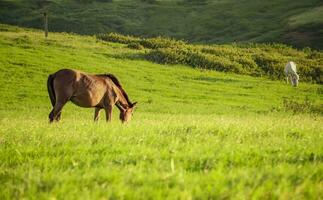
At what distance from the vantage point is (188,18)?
10875cm

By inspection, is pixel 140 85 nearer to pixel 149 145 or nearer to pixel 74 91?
pixel 74 91

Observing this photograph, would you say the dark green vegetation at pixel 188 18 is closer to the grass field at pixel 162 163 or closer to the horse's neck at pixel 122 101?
the horse's neck at pixel 122 101

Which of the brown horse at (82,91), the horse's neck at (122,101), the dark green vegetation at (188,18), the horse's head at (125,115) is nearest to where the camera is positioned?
the brown horse at (82,91)

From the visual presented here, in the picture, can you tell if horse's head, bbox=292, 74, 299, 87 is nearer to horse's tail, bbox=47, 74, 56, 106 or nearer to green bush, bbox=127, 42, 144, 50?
green bush, bbox=127, 42, 144, 50

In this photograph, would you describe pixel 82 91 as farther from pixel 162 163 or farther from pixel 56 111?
pixel 162 163

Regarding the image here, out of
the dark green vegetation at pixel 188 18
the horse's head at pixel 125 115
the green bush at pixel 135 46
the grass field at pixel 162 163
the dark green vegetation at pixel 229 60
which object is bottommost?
the horse's head at pixel 125 115

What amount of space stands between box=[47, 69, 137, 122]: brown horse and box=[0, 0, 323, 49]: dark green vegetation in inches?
2812

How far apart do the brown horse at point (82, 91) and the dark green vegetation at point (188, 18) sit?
234 feet

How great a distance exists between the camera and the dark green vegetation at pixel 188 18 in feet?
300

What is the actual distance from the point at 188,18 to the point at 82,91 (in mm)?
95444

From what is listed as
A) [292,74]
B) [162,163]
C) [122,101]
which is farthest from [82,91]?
[292,74]

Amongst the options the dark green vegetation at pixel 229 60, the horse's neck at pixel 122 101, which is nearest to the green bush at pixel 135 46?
the dark green vegetation at pixel 229 60

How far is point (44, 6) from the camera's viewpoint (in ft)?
390

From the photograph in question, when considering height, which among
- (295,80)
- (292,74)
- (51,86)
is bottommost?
(295,80)
